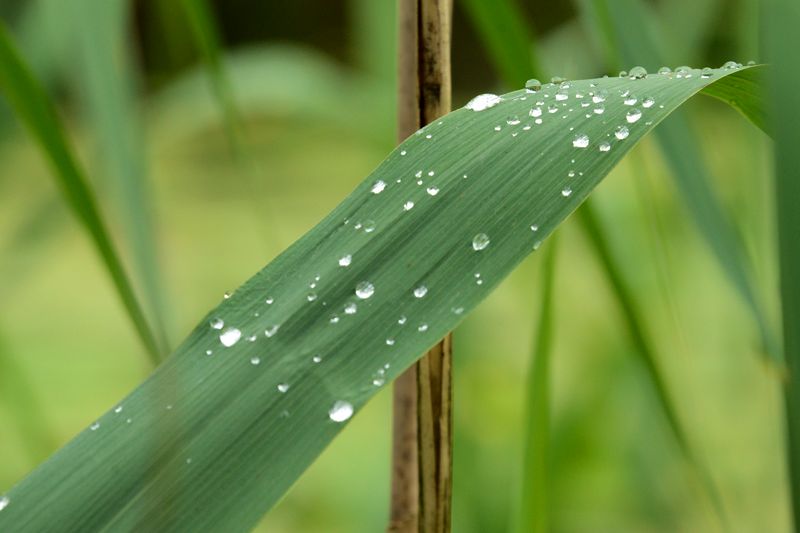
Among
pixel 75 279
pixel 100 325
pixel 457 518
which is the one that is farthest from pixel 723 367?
Answer: pixel 75 279

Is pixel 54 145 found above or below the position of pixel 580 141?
above

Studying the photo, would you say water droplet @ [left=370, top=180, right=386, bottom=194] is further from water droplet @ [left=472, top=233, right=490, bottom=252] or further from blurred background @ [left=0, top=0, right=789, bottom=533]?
blurred background @ [left=0, top=0, right=789, bottom=533]

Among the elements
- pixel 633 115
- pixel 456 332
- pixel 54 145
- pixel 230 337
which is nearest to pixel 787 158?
pixel 633 115

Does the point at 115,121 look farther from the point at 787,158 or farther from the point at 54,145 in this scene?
the point at 787,158

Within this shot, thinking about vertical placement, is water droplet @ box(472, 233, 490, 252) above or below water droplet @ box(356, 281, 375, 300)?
above

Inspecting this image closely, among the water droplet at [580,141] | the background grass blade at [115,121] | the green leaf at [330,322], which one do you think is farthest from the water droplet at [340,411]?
the background grass blade at [115,121]

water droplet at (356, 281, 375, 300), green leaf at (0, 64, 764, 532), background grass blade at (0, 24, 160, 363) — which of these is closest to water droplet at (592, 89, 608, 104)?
green leaf at (0, 64, 764, 532)

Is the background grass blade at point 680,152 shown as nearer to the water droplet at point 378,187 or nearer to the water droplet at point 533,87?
the water droplet at point 533,87

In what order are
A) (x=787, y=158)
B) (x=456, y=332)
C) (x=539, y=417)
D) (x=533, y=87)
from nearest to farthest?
(x=787, y=158) < (x=533, y=87) < (x=539, y=417) < (x=456, y=332)
